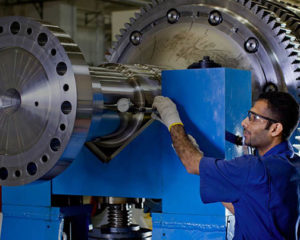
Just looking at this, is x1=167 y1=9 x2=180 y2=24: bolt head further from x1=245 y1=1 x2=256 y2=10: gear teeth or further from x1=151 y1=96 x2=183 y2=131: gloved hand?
x1=151 y1=96 x2=183 y2=131: gloved hand

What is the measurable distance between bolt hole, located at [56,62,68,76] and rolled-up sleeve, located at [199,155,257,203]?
18.9 inches

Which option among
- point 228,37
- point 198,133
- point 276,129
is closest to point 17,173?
point 198,133

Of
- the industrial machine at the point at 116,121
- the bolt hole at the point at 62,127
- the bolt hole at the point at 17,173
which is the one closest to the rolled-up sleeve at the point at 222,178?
the industrial machine at the point at 116,121

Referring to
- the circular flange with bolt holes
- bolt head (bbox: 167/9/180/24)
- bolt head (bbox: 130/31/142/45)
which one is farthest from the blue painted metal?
bolt head (bbox: 130/31/142/45)

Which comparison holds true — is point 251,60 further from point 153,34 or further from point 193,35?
point 153,34

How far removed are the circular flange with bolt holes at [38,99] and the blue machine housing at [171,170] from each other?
0.13m

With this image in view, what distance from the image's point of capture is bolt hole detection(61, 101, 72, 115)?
1.61m

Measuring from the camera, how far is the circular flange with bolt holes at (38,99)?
1602 mm

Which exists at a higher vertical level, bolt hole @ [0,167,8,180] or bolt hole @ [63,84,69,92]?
bolt hole @ [63,84,69,92]

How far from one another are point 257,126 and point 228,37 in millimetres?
703

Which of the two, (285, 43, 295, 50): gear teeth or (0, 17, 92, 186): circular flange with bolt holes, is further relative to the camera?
(285, 43, 295, 50): gear teeth

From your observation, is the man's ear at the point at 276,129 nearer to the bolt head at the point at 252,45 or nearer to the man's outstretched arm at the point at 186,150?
the man's outstretched arm at the point at 186,150

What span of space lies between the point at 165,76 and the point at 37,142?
481 mm

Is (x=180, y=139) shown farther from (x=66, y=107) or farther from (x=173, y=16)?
(x=173, y=16)
